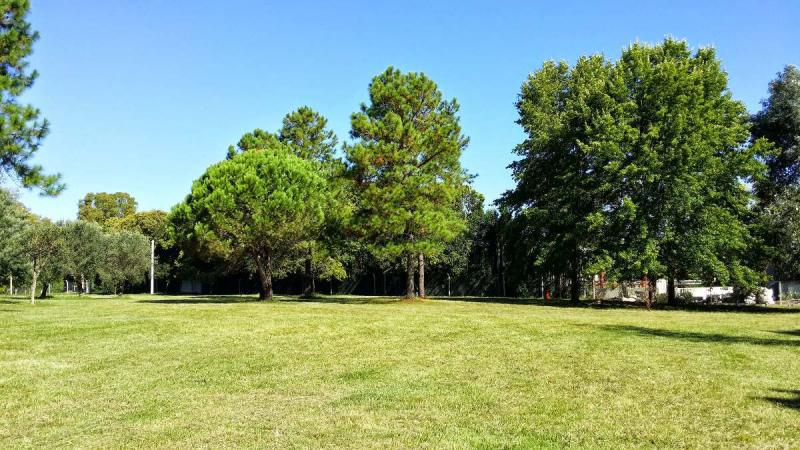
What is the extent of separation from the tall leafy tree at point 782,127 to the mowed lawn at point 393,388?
77.3 feet

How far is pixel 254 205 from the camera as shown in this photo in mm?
33094

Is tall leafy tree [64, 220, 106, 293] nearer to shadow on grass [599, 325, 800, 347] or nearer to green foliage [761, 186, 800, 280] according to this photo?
shadow on grass [599, 325, 800, 347]

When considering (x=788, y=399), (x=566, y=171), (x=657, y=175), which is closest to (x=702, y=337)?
(x=788, y=399)

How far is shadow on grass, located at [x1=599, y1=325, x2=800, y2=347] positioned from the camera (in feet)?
51.6

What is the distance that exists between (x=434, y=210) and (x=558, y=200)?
847 cm

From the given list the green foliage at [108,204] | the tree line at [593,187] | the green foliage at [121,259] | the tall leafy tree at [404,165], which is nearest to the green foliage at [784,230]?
the tree line at [593,187]

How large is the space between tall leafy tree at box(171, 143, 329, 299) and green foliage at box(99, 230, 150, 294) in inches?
858

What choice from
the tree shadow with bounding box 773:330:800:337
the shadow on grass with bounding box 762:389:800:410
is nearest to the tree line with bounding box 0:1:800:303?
the tree shadow with bounding box 773:330:800:337

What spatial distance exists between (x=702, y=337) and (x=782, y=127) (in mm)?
28195

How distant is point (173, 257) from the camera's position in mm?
79062

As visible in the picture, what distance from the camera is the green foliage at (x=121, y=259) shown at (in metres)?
54.3

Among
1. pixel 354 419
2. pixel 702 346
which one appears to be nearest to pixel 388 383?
pixel 354 419

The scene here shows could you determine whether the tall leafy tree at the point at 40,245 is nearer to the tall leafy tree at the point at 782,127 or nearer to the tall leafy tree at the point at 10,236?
the tall leafy tree at the point at 10,236

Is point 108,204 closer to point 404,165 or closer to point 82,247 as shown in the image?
point 82,247
